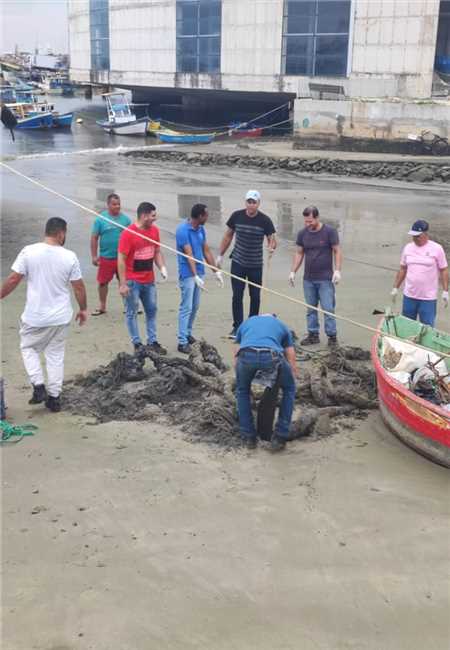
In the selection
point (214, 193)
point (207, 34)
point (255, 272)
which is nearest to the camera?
point (255, 272)

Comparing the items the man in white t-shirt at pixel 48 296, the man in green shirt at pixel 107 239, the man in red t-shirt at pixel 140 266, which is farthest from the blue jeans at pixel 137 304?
the man in green shirt at pixel 107 239

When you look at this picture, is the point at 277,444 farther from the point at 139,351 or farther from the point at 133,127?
the point at 133,127

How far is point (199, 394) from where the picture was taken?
7.35 m

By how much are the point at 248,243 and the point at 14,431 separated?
402cm

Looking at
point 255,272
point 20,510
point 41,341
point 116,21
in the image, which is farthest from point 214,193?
point 116,21

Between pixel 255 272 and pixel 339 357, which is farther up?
pixel 255 272

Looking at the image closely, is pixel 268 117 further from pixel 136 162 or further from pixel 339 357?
pixel 339 357

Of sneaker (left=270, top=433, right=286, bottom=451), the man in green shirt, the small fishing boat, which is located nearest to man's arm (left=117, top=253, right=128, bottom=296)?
the man in green shirt

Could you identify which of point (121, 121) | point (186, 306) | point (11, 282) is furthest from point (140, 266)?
point (121, 121)

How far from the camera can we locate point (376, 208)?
20594 millimetres

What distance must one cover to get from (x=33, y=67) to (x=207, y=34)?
82.2m

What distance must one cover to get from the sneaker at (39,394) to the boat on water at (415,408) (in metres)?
3.36

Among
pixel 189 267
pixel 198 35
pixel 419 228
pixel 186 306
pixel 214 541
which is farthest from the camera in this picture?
pixel 198 35

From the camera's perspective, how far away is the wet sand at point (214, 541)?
13.0ft
